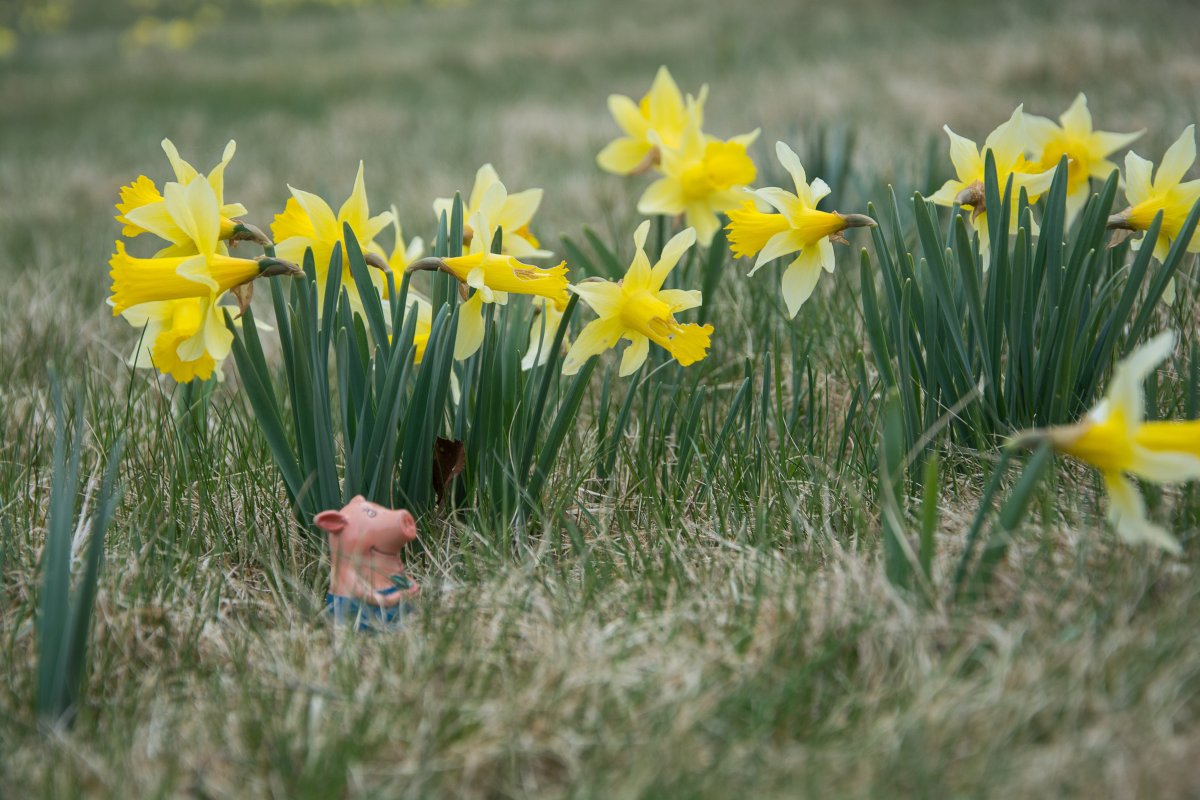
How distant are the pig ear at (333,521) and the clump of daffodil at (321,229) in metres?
0.38

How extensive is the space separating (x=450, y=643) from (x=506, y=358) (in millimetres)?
561

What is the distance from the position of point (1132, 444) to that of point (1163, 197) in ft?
2.27

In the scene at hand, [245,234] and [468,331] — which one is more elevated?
[245,234]

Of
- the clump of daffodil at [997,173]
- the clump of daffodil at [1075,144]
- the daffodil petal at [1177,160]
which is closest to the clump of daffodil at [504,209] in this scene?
the clump of daffodil at [997,173]

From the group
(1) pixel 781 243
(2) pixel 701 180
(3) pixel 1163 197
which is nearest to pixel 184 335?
(1) pixel 781 243

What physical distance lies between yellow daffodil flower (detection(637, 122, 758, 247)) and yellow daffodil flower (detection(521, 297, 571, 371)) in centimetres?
34

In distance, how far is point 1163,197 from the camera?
172 centimetres

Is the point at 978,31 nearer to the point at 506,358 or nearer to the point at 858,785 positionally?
the point at 506,358

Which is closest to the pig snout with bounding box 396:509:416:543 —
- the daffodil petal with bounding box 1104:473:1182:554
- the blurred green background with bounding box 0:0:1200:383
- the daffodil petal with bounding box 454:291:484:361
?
the daffodil petal with bounding box 454:291:484:361

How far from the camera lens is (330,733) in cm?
124

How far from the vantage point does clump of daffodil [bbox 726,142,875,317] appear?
1.69m

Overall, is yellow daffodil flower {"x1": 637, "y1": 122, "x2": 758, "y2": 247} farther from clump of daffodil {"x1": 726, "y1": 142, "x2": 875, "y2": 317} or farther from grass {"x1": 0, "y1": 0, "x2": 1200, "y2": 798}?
clump of daffodil {"x1": 726, "y1": 142, "x2": 875, "y2": 317}

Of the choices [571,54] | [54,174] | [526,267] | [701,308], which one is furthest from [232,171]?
[526,267]

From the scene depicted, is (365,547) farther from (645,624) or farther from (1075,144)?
(1075,144)
